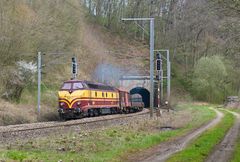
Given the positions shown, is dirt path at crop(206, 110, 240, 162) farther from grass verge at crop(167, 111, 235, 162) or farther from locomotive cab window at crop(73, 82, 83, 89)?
locomotive cab window at crop(73, 82, 83, 89)

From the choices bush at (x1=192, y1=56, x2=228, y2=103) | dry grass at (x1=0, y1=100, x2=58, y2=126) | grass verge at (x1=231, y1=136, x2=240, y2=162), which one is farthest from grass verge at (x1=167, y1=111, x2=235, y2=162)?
bush at (x1=192, y1=56, x2=228, y2=103)

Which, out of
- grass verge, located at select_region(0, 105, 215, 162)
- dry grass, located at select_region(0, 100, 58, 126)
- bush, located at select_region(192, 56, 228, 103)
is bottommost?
grass verge, located at select_region(0, 105, 215, 162)

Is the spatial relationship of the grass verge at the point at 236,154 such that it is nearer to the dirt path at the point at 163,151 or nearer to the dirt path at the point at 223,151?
the dirt path at the point at 223,151

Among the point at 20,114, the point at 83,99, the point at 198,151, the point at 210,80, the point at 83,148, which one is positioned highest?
the point at 210,80

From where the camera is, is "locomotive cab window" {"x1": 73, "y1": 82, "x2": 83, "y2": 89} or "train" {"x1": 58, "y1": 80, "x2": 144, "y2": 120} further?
"locomotive cab window" {"x1": 73, "y1": 82, "x2": 83, "y2": 89}

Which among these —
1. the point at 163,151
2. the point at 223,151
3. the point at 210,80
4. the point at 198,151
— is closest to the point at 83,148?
the point at 163,151

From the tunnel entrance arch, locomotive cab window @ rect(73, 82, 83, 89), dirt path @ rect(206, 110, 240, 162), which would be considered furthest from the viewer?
the tunnel entrance arch

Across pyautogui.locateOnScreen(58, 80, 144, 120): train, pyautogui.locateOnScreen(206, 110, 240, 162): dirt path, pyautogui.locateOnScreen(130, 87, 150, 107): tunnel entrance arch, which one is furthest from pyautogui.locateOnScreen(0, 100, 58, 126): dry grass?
pyautogui.locateOnScreen(130, 87, 150, 107): tunnel entrance arch

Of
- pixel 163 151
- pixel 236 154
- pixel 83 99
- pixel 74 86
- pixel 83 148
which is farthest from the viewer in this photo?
pixel 74 86

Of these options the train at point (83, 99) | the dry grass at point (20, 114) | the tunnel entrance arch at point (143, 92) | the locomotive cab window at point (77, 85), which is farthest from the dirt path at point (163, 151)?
the tunnel entrance arch at point (143, 92)

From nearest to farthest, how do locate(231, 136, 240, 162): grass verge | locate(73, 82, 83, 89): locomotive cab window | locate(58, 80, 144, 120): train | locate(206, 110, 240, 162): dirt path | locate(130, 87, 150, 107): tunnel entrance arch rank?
1. locate(231, 136, 240, 162): grass verge
2. locate(206, 110, 240, 162): dirt path
3. locate(58, 80, 144, 120): train
4. locate(73, 82, 83, 89): locomotive cab window
5. locate(130, 87, 150, 107): tunnel entrance arch

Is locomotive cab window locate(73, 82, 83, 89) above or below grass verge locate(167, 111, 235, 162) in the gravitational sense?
above

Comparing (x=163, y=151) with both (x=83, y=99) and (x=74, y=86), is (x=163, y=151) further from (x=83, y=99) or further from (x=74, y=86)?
(x=74, y=86)

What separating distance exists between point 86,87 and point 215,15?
19.1 m
